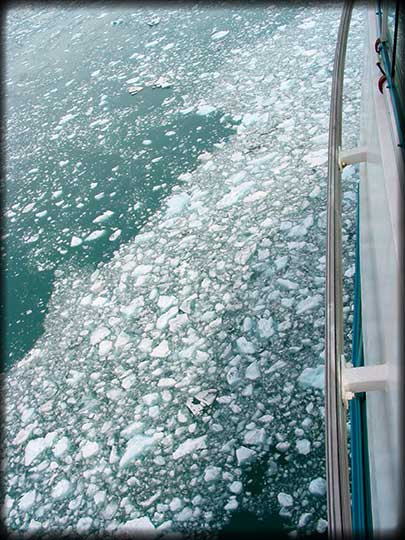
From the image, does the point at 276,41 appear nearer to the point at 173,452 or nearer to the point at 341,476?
the point at 173,452

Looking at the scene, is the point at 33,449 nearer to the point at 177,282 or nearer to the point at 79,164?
the point at 177,282

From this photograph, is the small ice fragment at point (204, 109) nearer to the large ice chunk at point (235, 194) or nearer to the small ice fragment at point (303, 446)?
the large ice chunk at point (235, 194)

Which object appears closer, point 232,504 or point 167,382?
point 232,504

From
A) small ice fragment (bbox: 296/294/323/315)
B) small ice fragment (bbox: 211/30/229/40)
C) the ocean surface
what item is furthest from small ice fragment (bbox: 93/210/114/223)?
small ice fragment (bbox: 211/30/229/40)

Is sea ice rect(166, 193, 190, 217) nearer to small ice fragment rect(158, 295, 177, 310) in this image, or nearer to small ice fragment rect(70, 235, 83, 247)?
small ice fragment rect(70, 235, 83, 247)

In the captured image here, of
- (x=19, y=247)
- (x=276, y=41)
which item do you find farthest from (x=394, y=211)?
(x=276, y=41)

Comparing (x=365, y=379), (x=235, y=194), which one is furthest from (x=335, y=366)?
(x=235, y=194)
